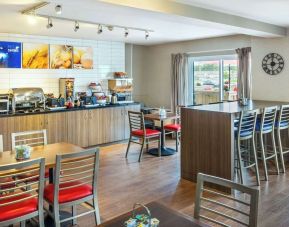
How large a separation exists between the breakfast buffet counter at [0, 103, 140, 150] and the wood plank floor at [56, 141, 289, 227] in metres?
0.93

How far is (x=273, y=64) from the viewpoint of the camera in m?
5.74

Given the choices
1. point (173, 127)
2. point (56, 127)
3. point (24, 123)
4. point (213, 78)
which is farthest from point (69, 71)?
point (213, 78)

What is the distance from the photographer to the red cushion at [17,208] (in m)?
2.44

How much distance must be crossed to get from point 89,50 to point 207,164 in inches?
167

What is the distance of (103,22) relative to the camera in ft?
16.5

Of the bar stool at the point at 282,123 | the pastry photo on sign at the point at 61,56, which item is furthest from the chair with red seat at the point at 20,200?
the pastry photo on sign at the point at 61,56

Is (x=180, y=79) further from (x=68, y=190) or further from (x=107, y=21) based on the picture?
(x=68, y=190)

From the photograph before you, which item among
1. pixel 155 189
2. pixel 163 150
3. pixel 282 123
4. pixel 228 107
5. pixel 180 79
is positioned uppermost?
pixel 180 79

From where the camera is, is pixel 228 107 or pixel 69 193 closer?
pixel 69 193

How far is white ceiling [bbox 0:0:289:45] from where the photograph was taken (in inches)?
141

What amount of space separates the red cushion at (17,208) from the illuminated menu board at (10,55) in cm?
409

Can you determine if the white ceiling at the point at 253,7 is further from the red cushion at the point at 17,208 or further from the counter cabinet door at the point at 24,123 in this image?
the counter cabinet door at the point at 24,123

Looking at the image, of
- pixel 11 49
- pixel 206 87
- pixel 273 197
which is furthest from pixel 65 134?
pixel 273 197

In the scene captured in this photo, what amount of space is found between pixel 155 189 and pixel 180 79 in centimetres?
394
